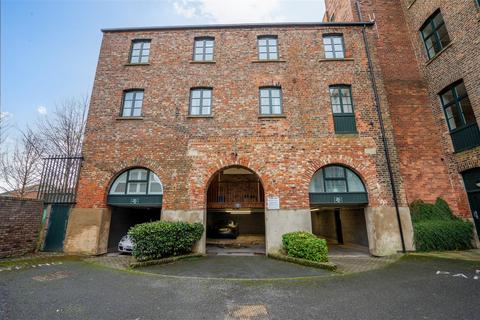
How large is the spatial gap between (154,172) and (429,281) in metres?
9.62

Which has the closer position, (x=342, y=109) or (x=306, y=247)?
(x=306, y=247)

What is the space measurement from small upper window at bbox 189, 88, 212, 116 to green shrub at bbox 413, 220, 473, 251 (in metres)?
10.1

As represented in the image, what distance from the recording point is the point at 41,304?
13.1 feet

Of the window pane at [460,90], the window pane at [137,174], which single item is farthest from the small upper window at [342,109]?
the window pane at [137,174]

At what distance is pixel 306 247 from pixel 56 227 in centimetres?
1004

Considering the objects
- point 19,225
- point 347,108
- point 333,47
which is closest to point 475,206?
point 347,108

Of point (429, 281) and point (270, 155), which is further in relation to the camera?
point (270, 155)

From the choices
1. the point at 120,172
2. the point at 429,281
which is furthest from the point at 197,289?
the point at 120,172

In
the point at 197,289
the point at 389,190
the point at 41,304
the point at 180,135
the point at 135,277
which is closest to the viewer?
the point at 41,304

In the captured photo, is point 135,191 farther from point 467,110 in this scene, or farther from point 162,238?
point 467,110

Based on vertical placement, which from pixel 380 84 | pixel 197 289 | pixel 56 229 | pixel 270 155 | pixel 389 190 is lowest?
pixel 197 289

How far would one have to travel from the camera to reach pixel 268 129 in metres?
9.77

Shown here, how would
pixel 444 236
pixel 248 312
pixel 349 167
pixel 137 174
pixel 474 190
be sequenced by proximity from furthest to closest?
pixel 137 174
pixel 349 167
pixel 474 190
pixel 444 236
pixel 248 312

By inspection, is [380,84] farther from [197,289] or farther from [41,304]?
[41,304]
